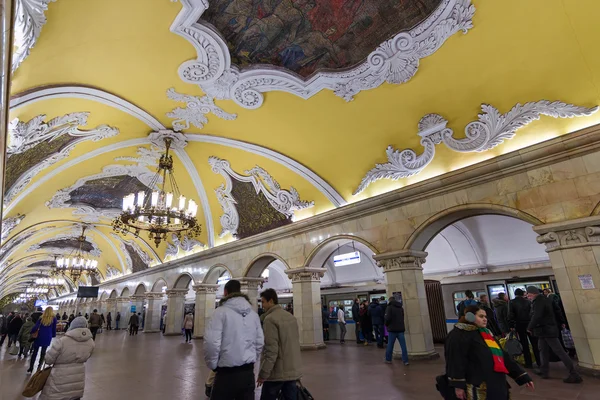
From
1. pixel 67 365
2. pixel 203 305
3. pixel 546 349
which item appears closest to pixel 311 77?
pixel 67 365

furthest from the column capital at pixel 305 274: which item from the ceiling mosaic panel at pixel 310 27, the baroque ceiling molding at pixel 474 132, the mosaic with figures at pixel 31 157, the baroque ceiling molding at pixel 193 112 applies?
the mosaic with figures at pixel 31 157

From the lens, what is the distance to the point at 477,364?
245 cm

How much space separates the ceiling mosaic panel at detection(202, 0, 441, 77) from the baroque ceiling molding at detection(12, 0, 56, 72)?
2.20m

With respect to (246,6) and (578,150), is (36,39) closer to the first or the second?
(246,6)

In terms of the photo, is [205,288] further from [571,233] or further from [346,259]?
[571,233]

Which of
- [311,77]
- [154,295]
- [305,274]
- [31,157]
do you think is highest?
[311,77]

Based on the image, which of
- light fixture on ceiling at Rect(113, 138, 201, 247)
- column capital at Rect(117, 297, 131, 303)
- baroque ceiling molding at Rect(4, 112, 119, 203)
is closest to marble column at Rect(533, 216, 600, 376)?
light fixture on ceiling at Rect(113, 138, 201, 247)

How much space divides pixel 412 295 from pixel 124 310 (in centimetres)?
2171

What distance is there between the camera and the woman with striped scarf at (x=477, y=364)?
7.87 feet

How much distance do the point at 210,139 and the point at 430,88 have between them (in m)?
5.81

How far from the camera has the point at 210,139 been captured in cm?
933

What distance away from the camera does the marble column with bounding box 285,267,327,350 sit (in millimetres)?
8969

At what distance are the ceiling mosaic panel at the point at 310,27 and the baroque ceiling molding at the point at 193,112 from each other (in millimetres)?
1571

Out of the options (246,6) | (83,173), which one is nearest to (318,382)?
(246,6)
